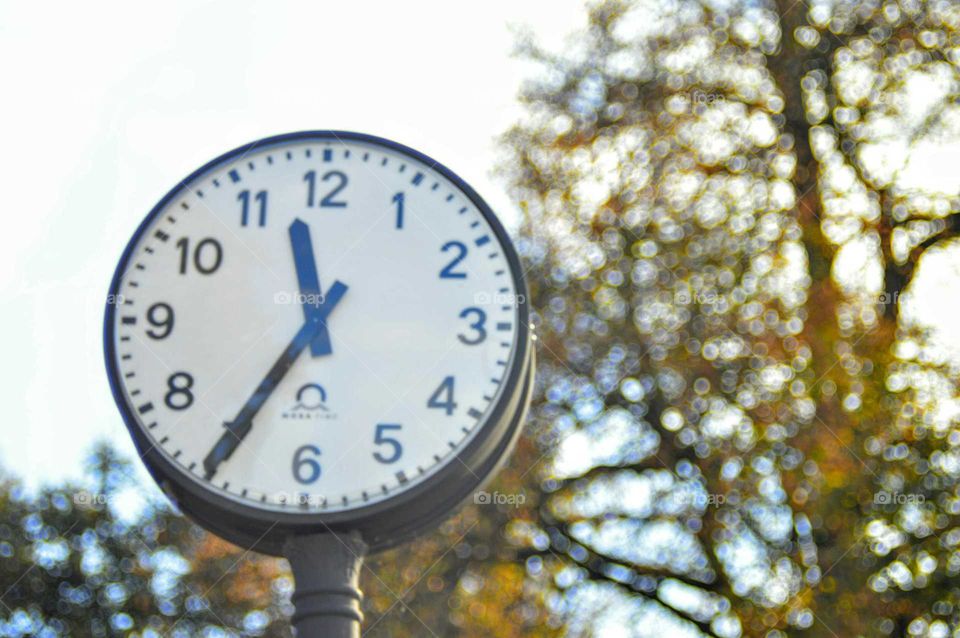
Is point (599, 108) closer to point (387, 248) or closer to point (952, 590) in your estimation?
point (952, 590)

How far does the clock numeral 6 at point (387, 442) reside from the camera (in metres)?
2.59

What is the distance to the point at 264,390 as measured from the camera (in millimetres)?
2623

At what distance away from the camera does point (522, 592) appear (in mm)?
9953

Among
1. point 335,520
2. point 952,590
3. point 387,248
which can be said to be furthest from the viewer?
point 952,590

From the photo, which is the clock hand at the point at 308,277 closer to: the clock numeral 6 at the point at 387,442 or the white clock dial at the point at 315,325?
the white clock dial at the point at 315,325

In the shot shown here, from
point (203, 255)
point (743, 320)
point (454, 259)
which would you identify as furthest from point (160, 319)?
point (743, 320)

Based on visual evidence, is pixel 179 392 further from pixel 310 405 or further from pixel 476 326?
pixel 476 326

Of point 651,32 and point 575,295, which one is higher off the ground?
point 651,32

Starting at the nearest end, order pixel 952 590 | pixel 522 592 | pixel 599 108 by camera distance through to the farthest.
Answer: pixel 952 590 → pixel 522 592 → pixel 599 108

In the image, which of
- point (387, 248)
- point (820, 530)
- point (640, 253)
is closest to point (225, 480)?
point (387, 248)

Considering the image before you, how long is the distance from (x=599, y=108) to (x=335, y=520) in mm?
8459

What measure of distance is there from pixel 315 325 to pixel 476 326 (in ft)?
0.89

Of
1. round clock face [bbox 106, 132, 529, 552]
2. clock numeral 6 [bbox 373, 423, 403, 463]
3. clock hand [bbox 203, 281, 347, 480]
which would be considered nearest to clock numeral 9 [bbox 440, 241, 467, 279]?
round clock face [bbox 106, 132, 529, 552]

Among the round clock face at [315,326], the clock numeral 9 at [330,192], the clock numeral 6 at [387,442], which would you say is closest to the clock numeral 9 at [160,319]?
the round clock face at [315,326]
